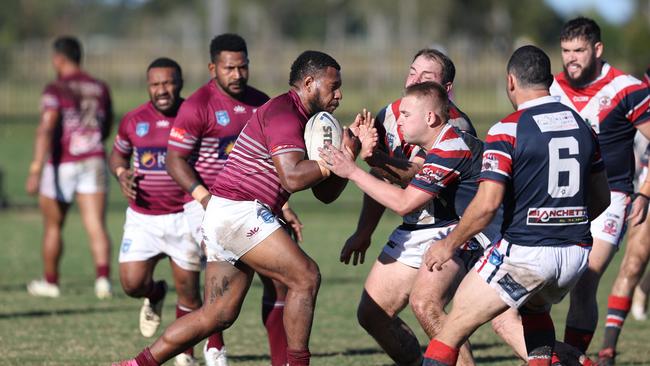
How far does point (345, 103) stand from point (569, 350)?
112 feet

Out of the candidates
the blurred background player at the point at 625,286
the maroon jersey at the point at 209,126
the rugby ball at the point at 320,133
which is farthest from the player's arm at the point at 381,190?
the blurred background player at the point at 625,286

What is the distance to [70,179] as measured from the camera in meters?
12.9

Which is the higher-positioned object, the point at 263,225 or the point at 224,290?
the point at 263,225

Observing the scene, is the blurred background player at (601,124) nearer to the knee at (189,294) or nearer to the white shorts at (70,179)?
the knee at (189,294)

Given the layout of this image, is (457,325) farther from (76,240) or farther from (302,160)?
(76,240)

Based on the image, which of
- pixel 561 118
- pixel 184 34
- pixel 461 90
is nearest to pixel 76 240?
pixel 561 118

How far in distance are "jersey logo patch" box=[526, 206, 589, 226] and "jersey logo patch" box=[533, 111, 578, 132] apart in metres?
0.45

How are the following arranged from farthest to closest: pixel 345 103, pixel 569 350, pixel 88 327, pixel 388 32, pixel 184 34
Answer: pixel 184 34 → pixel 388 32 → pixel 345 103 → pixel 88 327 → pixel 569 350

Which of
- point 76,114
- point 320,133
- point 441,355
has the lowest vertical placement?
point 441,355

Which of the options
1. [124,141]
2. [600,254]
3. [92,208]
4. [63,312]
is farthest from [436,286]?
[92,208]

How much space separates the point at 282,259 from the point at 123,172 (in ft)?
9.71

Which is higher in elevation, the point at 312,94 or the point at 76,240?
the point at 312,94

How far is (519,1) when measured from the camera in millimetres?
62156

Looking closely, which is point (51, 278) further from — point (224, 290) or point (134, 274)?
point (224, 290)
